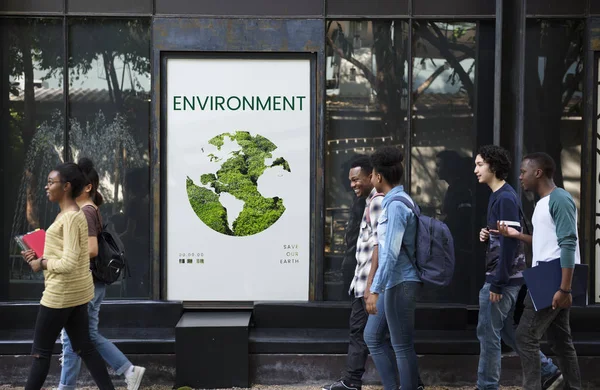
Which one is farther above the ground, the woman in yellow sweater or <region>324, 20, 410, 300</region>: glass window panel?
<region>324, 20, 410, 300</region>: glass window panel

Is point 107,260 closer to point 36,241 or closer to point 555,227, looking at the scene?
point 36,241

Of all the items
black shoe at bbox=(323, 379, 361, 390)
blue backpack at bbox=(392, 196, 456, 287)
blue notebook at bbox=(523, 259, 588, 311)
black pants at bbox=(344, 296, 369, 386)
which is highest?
blue backpack at bbox=(392, 196, 456, 287)

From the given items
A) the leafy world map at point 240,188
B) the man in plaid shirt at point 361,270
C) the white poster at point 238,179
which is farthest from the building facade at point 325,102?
the man in plaid shirt at point 361,270

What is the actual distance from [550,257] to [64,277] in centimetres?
346

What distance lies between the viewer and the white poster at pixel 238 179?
8.02m

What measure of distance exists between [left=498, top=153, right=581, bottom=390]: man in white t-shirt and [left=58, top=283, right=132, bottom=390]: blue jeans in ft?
10.2

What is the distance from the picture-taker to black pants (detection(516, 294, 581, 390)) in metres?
5.98

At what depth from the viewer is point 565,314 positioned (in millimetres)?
6059

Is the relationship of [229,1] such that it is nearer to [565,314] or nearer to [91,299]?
[91,299]

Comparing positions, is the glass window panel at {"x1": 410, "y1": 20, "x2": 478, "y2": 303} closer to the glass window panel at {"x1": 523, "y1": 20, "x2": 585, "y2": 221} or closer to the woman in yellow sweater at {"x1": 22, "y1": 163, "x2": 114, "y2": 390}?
the glass window panel at {"x1": 523, "y1": 20, "x2": 585, "y2": 221}

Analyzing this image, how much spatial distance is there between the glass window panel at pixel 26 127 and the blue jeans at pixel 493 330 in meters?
4.29

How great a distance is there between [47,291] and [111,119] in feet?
9.06

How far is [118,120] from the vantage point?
317 inches

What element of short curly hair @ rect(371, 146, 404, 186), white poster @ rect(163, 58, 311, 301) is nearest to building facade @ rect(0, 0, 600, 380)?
white poster @ rect(163, 58, 311, 301)
